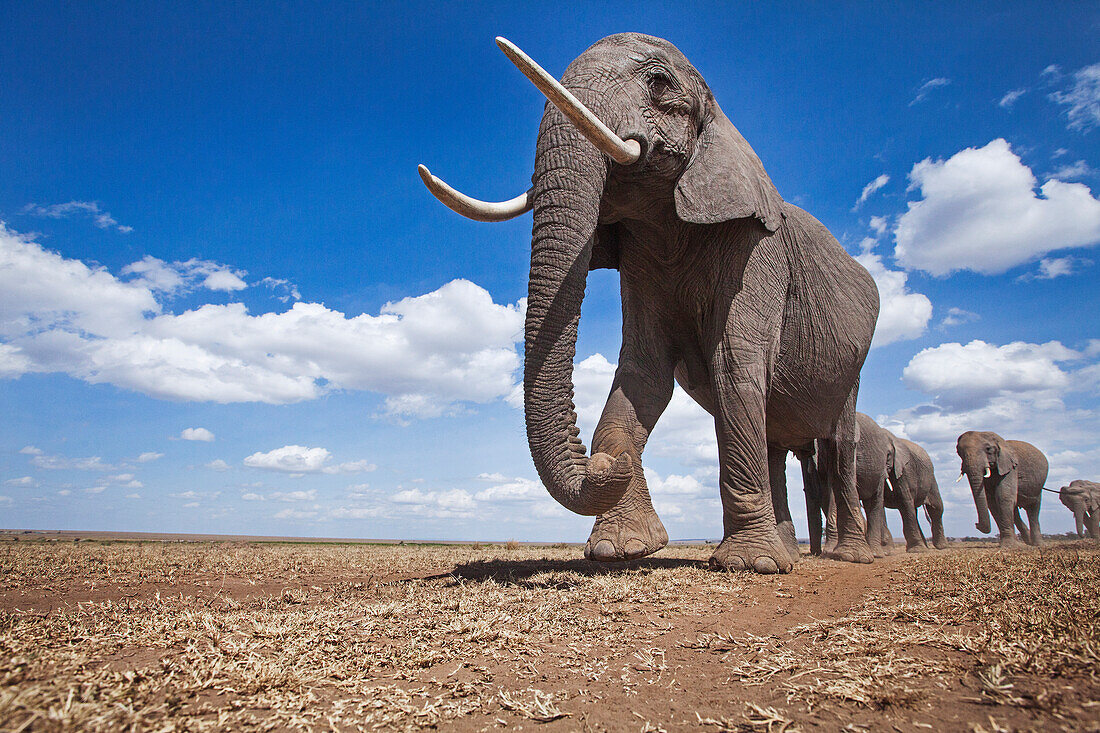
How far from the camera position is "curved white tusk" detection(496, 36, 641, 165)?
17.9 ft

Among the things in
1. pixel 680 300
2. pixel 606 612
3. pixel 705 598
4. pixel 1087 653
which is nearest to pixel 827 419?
pixel 680 300

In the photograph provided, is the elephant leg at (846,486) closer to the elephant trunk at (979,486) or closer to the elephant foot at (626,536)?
the elephant foot at (626,536)

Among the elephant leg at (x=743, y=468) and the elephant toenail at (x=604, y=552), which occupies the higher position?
the elephant leg at (x=743, y=468)

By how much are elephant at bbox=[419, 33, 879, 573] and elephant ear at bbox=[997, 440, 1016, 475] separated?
15.3 m

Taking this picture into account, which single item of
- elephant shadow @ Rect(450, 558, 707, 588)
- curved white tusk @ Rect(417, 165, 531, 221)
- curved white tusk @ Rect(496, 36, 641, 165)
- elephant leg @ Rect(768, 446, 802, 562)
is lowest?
elephant shadow @ Rect(450, 558, 707, 588)

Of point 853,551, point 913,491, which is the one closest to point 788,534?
point 853,551

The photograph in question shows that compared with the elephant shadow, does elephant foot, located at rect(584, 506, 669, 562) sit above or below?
above

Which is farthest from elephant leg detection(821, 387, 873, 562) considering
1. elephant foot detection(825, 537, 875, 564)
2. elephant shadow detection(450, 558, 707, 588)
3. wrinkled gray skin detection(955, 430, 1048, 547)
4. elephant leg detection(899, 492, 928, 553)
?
wrinkled gray skin detection(955, 430, 1048, 547)

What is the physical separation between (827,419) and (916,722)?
300 inches

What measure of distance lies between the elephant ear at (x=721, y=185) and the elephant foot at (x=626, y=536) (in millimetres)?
3247

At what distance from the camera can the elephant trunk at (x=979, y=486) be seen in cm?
1977

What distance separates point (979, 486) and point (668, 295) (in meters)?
18.1

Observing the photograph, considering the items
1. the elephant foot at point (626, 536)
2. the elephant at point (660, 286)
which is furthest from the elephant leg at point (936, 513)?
the elephant foot at point (626, 536)

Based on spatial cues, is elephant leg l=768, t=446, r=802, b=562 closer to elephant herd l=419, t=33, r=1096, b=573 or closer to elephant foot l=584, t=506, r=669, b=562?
elephant herd l=419, t=33, r=1096, b=573
